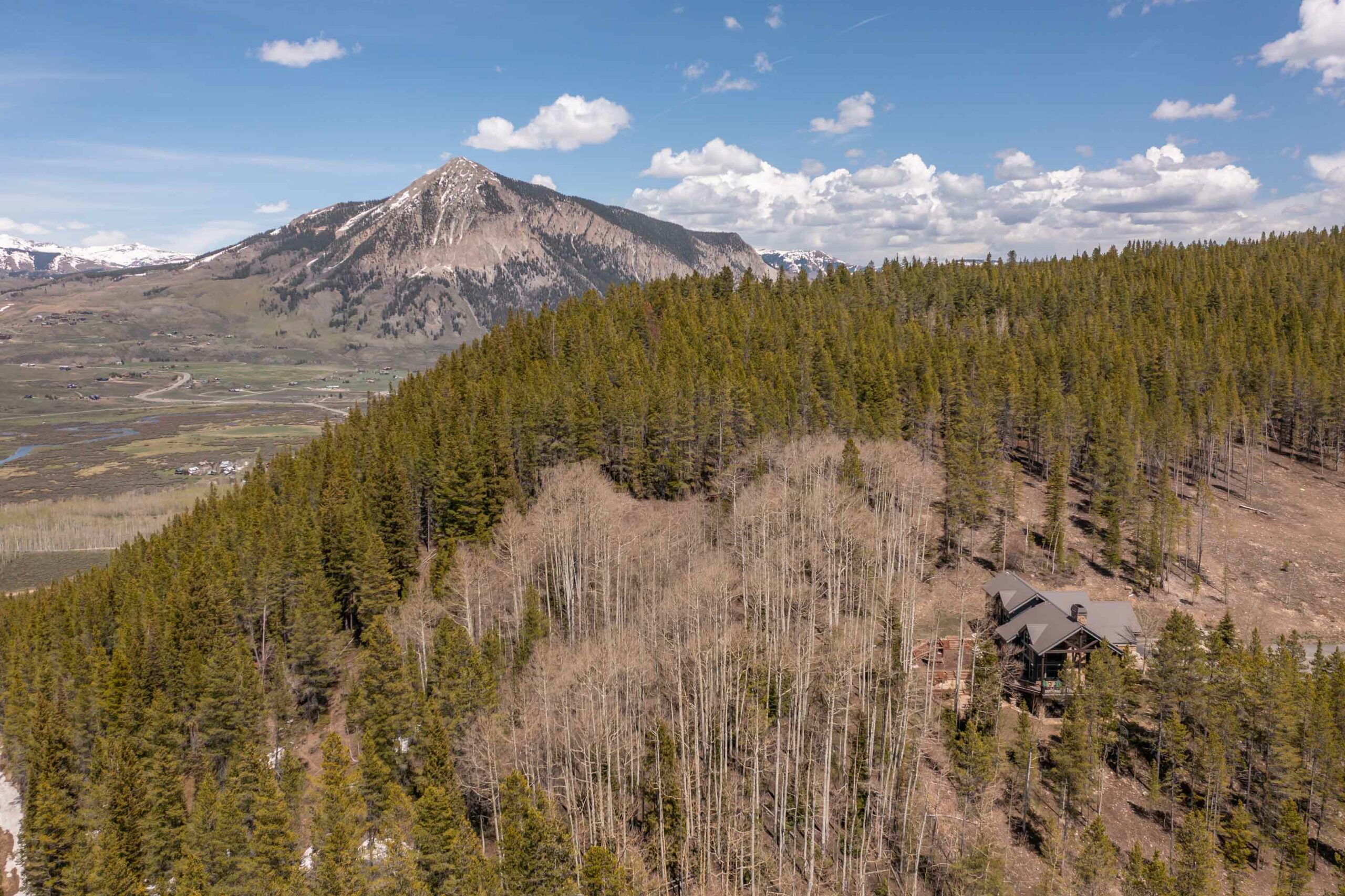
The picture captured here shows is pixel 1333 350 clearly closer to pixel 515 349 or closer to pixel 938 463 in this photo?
pixel 938 463

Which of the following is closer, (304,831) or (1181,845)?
(1181,845)

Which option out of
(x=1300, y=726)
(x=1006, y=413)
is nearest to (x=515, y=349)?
(x=1006, y=413)

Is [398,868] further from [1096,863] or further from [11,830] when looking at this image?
[11,830]

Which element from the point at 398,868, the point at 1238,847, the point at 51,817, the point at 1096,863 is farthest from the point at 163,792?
the point at 1238,847

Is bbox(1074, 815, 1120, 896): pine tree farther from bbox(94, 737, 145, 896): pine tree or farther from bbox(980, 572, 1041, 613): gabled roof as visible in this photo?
bbox(94, 737, 145, 896): pine tree

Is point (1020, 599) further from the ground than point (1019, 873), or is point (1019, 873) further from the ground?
point (1020, 599)

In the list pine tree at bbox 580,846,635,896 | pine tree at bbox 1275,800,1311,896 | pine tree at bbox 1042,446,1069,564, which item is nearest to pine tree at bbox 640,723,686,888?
pine tree at bbox 580,846,635,896
